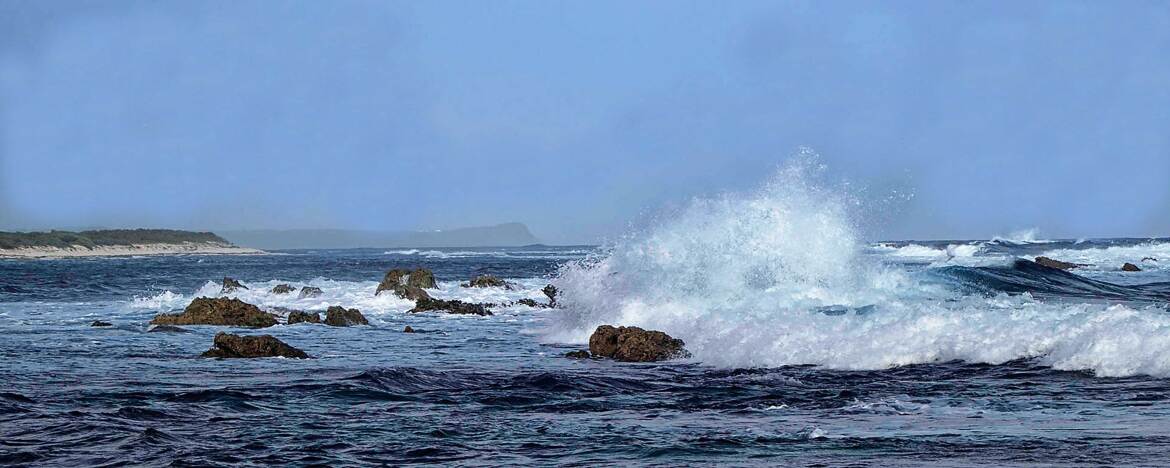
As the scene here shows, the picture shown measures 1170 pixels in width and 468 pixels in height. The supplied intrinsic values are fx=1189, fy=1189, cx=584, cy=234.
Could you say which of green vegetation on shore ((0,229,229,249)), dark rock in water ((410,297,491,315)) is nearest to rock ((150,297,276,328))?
dark rock in water ((410,297,491,315))

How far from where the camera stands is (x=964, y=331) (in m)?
13.8

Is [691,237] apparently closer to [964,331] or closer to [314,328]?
[314,328]

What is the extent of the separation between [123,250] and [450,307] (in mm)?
120821

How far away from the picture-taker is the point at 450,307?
2566 centimetres

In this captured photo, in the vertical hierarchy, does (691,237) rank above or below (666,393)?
above

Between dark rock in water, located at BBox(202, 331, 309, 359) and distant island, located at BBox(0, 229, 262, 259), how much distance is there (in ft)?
340

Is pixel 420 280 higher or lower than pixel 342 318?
higher

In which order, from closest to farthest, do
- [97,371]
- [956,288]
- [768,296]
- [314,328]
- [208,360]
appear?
[97,371] < [208,360] < [768,296] < [314,328] < [956,288]

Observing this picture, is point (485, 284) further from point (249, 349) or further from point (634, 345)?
point (634, 345)

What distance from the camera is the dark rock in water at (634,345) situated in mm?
14516

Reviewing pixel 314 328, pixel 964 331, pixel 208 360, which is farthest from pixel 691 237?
pixel 208 360

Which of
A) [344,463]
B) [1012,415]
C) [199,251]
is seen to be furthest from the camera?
[199,251]

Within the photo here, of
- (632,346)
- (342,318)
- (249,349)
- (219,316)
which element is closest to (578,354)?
(632,346)

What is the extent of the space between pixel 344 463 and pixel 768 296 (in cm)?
1286
